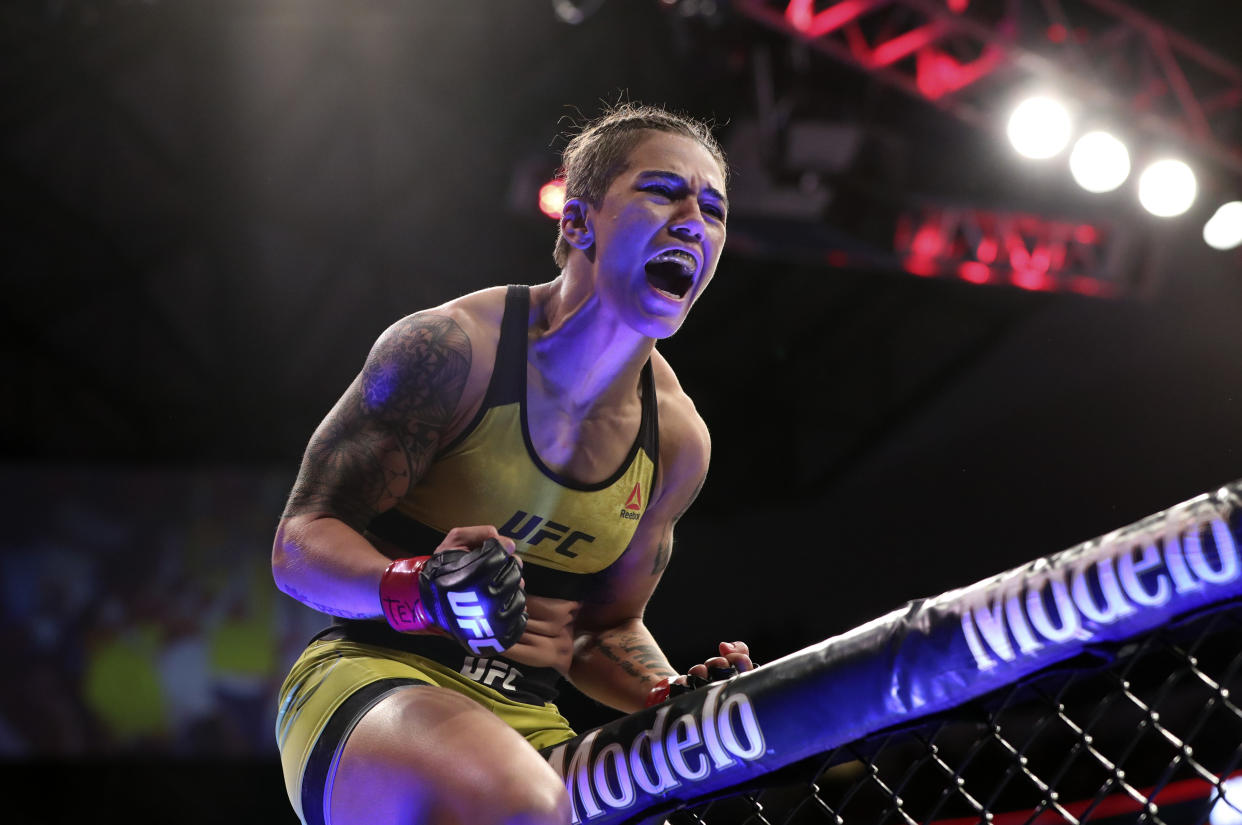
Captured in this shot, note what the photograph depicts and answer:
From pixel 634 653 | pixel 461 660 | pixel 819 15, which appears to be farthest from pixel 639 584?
pixel 819 15

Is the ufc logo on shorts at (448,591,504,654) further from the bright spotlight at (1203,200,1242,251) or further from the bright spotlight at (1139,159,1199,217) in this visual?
the bright spotlight at (1203,200,1242,251)

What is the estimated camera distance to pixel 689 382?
6594 millimetres

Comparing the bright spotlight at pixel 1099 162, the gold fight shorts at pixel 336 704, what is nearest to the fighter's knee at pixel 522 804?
the gold fight shorts at pixel 336 704

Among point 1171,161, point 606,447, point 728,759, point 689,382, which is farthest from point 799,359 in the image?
point 728,759

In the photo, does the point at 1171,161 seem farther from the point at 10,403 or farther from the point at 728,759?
the point at 10,403

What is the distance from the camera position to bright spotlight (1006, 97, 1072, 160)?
373cm

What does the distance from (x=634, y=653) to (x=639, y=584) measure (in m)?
0.12

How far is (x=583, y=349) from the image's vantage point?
1665 mm

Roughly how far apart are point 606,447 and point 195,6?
4248 mm

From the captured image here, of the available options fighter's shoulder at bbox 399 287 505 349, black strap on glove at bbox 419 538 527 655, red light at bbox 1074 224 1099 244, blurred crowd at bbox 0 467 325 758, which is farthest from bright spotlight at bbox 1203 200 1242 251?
blurred crowd at bbox 0 467 325 758

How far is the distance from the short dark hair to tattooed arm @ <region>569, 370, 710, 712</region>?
0.35m

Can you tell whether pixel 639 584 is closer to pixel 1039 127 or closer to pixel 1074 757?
pixel 1074 757

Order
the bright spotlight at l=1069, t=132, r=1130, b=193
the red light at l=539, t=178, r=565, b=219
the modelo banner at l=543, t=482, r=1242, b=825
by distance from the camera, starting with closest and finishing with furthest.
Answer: the modelo banner at l=543, t=482, r=1242, b=825 < the bright spotlight at l=1069, t=132, r=1130, b=193 < the red light at l=539, t=178, r=565, b=219

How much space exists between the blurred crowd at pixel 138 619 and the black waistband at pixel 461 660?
4123 millimetres
